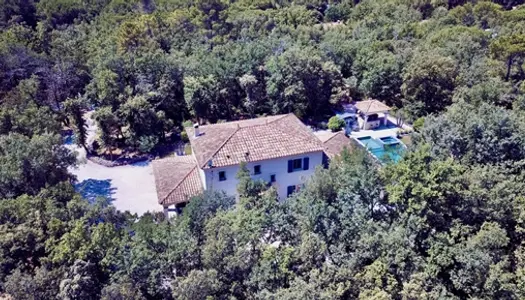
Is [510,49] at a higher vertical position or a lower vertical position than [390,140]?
higher

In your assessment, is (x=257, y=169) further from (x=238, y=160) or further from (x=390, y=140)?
(x=390, y=140)

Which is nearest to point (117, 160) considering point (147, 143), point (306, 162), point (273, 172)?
point (147, 143)

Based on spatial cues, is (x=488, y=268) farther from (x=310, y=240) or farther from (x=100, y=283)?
(x=100, y=283)

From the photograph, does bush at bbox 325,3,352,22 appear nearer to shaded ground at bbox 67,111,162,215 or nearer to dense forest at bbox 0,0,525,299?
dense forest at bbox 0,0,525,299

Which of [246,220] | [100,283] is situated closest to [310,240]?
[246,220]

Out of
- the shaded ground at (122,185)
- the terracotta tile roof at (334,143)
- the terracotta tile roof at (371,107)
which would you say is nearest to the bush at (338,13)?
the terracotta tile roof at (371,107)

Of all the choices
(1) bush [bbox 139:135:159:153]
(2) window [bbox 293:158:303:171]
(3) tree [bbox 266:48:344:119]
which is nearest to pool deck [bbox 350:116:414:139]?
(3) tree [bbox 266:48:344:119]
